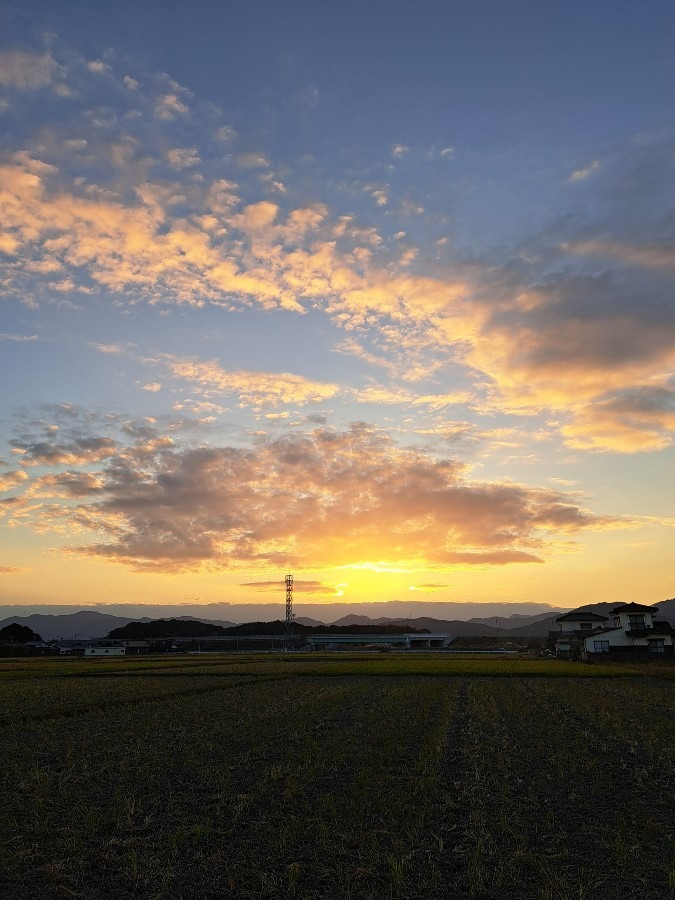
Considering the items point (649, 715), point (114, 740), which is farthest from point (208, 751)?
point (649, 715)

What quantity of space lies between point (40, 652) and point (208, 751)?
11139cm

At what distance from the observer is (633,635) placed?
62781 millimetres

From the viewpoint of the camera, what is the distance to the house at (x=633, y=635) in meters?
61.7

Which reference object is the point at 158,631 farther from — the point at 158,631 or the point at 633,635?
the point at 633,635

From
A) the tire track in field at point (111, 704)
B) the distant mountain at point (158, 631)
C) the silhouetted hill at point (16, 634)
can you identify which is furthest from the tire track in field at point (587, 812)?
the distant mountain at point (158, 631)

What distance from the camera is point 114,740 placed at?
1772 cm

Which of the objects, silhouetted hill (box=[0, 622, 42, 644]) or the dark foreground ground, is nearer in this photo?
the dark foreground ground

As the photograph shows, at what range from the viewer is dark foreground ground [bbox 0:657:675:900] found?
25.3 feet

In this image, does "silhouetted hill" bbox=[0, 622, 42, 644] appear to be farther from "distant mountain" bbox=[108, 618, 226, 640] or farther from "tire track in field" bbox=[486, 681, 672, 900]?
"tire track in field" bbox=[486, 681, 672, 900]

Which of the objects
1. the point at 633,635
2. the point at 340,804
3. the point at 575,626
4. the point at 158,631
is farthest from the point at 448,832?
the point at 158,631

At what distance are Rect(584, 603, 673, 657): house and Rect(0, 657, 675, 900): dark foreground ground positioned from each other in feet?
143

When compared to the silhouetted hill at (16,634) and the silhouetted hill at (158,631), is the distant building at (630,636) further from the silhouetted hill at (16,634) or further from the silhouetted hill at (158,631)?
the silhouetted hill at (158,631)

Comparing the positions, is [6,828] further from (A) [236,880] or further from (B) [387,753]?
(B) [387,753]

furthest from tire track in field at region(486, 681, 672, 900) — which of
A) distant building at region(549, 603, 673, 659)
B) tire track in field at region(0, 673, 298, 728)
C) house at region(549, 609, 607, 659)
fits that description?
house at region(549, 609, 607, 659)
